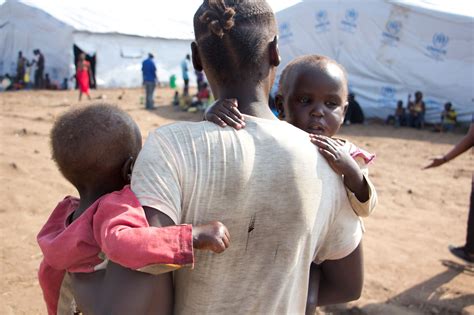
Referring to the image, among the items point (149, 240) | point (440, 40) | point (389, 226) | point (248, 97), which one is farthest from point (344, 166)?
point (440, 40)

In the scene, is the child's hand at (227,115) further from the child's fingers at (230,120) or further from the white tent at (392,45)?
the white tent at (392,45)

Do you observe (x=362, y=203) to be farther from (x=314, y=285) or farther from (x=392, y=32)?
(x=392, y=32)

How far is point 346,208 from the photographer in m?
1.34

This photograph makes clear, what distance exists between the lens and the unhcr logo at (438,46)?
1138 centimetres

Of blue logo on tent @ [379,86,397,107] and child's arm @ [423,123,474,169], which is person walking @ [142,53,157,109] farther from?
child's arm @ [423,123,474,169]

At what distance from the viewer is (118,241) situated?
1018 millimetres

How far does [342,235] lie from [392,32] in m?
11.9

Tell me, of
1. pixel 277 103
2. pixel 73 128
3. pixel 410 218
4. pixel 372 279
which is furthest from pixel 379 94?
pixel 73 128

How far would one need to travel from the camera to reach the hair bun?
1136 mm

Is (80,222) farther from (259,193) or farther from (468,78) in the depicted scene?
(468,78)

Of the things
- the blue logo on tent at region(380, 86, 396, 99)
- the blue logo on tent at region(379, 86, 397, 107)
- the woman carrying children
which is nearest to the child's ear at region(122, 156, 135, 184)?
the woman carrying children

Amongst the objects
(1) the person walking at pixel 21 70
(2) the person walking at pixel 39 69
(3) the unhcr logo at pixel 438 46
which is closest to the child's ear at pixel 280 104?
(3) the unhcr logo at pixel 438 46

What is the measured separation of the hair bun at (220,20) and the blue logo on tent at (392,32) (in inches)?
471

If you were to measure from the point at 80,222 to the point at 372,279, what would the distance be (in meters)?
3.19
